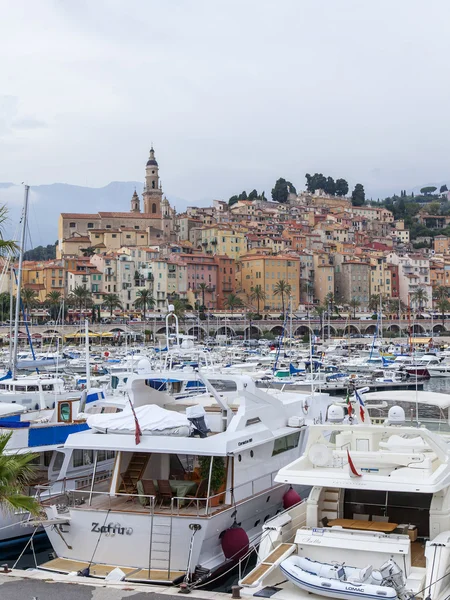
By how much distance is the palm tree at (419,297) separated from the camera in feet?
397

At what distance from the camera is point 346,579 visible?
10.0 metres

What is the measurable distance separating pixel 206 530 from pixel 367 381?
137 ft

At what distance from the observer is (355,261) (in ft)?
417

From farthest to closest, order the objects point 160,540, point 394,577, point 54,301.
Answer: point 54,301 < point 160,540 < point 394,577

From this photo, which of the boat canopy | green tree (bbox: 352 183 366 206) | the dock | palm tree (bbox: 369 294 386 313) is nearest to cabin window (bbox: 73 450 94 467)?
the boat canopy

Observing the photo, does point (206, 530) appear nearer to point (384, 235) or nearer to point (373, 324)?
point (373, 324)

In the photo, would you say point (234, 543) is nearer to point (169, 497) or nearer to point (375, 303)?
point (169, 497)

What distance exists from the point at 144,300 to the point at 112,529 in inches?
3611

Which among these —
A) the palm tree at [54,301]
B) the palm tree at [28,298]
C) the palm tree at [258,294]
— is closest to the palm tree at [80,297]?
the palm tree at [54,301]

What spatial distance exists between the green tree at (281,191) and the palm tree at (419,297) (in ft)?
202

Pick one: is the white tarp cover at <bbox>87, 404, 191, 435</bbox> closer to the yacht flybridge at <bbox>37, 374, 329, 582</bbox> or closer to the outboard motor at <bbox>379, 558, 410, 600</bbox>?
the yacht flybridge at <bbox>37, 374, 329, 582</bbox>

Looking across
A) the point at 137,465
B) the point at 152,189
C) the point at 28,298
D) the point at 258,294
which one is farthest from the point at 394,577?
the point at 152,189

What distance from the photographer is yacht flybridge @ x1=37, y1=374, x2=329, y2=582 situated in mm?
13172

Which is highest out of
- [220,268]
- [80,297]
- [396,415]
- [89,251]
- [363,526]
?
[89,251]
